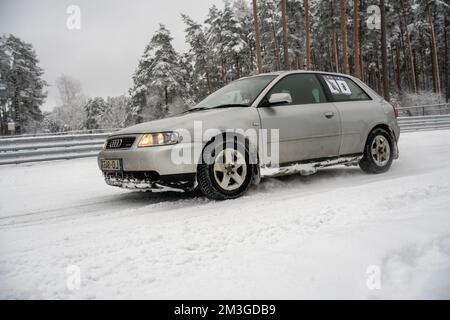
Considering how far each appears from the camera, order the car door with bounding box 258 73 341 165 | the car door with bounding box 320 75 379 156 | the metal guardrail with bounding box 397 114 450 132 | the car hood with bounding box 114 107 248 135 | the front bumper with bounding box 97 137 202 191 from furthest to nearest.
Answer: the metal guardrail with bounding box 397 114 450 132 < the car door with bounding box 320 75 379 156 < the car door with bounding box 258 73 341 165 < the car hood with bounding box 114 107 248 135 < the front bumper with bounding box 97 137 202 191

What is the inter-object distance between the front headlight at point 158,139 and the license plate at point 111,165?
0.38m

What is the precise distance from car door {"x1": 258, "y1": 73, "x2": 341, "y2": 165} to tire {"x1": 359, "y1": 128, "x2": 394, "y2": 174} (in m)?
0.70

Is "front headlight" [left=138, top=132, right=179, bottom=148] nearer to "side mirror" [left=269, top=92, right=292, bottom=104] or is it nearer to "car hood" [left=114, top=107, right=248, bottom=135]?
"car hood" [left=114, top=107, right=248, bottom=135]

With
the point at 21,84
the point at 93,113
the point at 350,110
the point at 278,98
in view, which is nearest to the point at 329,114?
the point at 350,110

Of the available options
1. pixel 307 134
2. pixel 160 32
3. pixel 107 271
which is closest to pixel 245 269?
pixel 107 271

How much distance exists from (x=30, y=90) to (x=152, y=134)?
38.2m

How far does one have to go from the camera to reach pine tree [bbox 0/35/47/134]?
32.5 m

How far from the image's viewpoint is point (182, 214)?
3.27 m

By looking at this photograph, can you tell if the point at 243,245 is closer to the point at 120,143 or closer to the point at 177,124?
the point at 177,124

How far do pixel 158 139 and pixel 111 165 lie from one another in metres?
0.74

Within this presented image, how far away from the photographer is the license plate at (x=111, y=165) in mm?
3777

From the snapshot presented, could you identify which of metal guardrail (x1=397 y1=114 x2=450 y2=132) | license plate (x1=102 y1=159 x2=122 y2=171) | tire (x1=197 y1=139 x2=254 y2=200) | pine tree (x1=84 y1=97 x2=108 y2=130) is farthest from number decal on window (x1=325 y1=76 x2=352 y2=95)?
pine tree (x1=84 y1=97 x2=108 y2=130)

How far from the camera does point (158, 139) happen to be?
356cm
